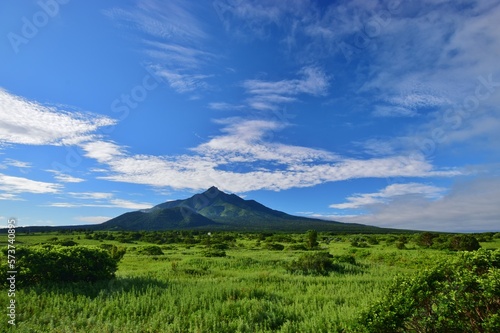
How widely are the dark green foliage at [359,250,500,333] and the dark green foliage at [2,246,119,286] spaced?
13025 mm

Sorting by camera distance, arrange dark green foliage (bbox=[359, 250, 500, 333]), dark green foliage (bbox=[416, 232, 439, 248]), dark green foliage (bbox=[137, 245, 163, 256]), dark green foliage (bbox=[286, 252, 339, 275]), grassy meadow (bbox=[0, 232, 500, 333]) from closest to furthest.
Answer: dark green foliage (bbox=[359, 250, 500, 333]), grassy meadow (bbox=[0, 232, 500, 333]), dark green foliage (bbox=[286, 252, 339, 275]), dark green foliage (bbox=[137, 245, 163, 256]), dark green foliage (bbox=[416, 232, 439, 248])

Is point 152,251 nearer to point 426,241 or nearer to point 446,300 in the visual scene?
point 446,300

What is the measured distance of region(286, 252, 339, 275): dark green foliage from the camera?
20812mm

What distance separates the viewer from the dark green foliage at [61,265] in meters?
14.1

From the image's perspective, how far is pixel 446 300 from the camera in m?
6.32

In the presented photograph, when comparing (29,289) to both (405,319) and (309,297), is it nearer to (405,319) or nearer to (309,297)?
(309,297)

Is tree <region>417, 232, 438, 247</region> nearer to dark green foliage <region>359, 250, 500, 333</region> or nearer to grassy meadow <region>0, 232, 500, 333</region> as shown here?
grassy meadow <region>0, 232, 500, 333</region>

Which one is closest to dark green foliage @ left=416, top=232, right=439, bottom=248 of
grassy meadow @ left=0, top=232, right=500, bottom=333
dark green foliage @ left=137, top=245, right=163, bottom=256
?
dark green foliage @ left=137, top=245, right=163, bottom=256

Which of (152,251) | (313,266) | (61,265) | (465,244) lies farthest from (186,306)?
(465,244)

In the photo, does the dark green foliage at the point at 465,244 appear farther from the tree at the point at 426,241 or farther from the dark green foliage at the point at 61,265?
the dark green foliage at the point at 61,265

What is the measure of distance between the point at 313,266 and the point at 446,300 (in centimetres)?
1552

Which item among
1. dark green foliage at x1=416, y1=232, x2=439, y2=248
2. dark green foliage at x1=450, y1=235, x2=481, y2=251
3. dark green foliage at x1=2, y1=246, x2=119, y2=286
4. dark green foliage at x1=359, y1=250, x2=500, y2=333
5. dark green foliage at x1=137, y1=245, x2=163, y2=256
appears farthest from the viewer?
dark green foliage at x1=416, y1=232, x2=439, y2=248

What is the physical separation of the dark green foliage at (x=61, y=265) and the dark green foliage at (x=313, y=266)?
436 inches

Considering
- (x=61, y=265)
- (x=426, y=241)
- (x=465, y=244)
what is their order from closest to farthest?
(x=61, y=265)
(x=465, y=244)
(x=426, y=241)
